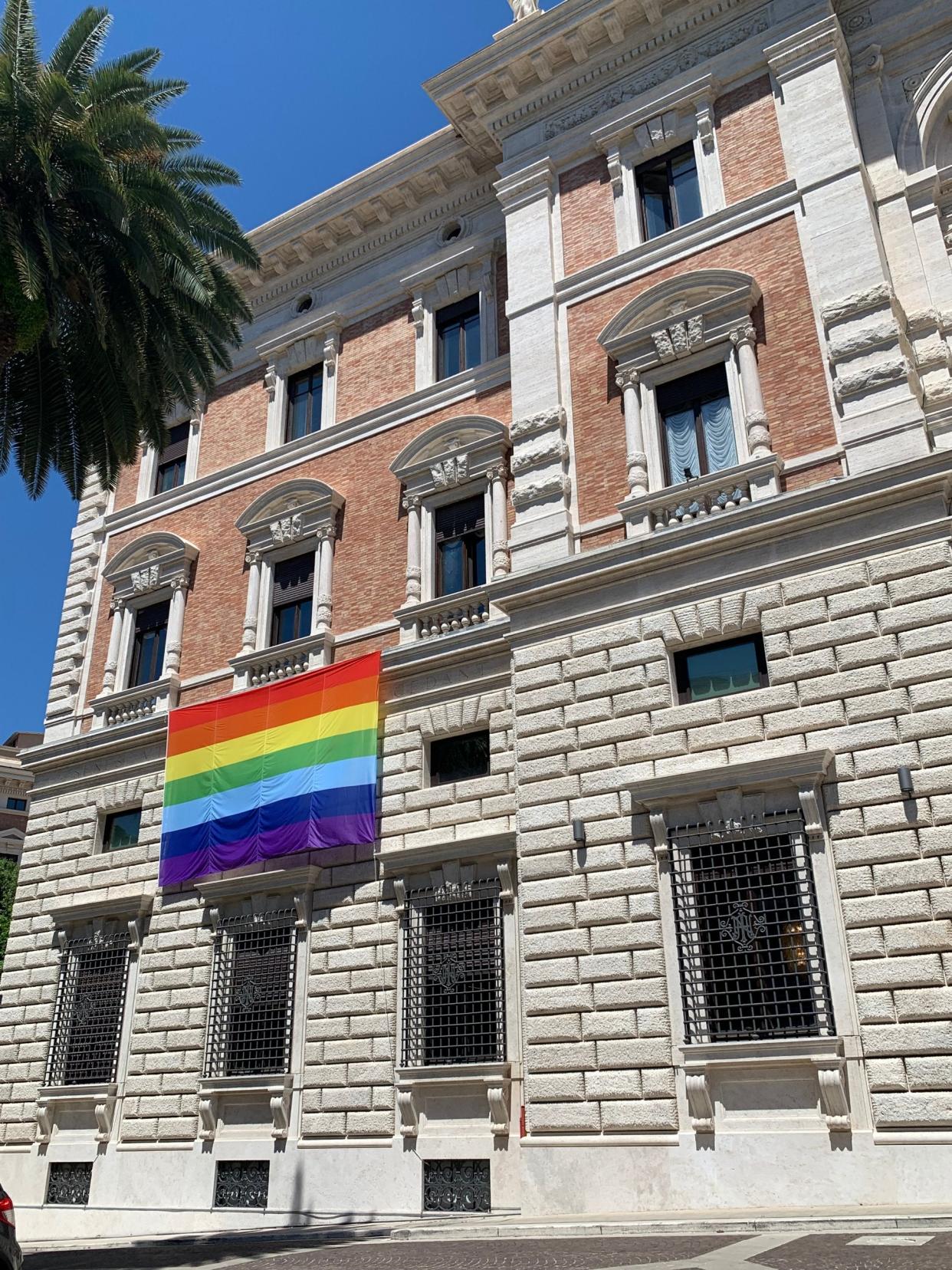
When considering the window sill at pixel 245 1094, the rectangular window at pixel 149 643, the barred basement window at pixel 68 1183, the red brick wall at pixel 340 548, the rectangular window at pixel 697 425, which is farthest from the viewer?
the rectangular window at pixel 149 643

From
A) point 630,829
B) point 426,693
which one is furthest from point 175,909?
point 630,829

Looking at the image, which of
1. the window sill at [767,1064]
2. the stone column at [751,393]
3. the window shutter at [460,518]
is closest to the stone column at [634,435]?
the stone column at [751,393]

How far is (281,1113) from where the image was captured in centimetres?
1666

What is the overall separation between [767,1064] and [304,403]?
16.3 m

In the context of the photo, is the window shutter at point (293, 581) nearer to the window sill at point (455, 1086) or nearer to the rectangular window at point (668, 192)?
the rectangular window at point (668, 192)

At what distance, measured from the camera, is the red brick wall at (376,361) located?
71.7ft

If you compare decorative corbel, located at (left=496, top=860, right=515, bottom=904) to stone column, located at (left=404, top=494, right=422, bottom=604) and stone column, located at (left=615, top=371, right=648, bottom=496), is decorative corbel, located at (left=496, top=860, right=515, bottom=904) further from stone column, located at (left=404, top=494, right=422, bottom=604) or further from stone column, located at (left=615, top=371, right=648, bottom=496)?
stone column, located at (left=615, top=371, right=648, bottom=496)

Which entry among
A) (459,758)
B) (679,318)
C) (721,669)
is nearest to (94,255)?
(679,318)

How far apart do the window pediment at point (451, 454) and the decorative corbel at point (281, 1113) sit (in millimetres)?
10154

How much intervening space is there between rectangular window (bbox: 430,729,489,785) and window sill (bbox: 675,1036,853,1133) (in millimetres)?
5620

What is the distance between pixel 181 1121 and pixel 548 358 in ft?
44.8

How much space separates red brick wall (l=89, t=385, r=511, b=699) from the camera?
19875 millimetres

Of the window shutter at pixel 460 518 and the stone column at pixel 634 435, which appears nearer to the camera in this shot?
the stone column at pixel 634 435

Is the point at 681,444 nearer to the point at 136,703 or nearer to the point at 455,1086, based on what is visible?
the point at 455,1086
